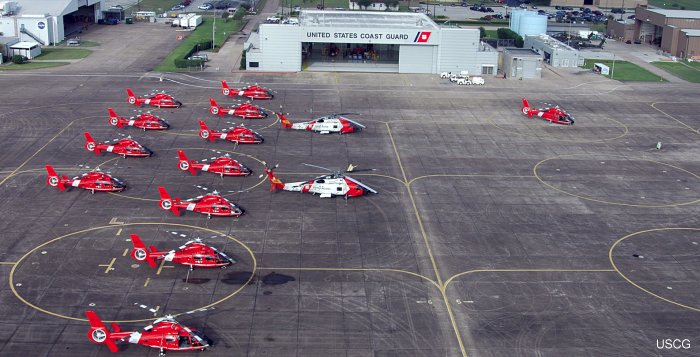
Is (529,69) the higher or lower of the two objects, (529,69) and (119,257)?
the higher

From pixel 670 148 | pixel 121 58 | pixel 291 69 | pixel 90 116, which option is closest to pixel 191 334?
pixel 90 116

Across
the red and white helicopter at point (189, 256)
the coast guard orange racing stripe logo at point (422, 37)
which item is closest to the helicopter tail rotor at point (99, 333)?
the red and white helicopter at point (189, 256)

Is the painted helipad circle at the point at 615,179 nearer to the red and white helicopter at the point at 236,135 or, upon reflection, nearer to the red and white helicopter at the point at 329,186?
the red and white helicopter at the point at 329,186

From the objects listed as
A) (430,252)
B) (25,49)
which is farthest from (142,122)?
(25,49)

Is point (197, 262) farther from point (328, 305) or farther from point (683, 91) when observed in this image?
point (683, 91)

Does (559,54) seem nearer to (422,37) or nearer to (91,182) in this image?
(422,37)
